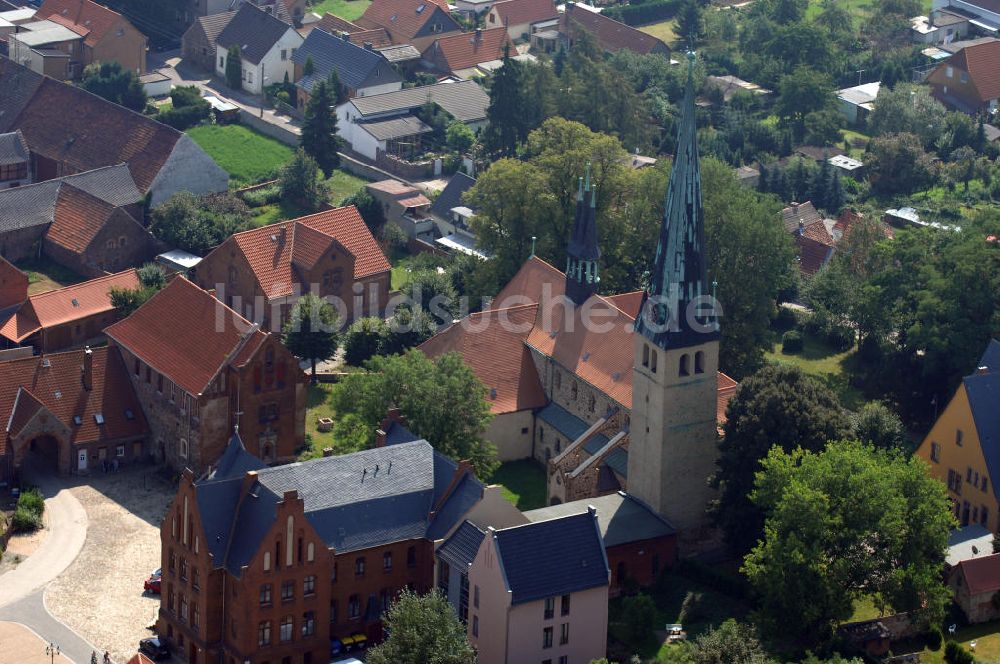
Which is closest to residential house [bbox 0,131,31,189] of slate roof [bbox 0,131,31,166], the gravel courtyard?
slate roof [bbox 0,131,31,166]

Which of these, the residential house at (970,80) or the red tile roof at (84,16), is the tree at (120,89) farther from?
the residential house at (970,80)

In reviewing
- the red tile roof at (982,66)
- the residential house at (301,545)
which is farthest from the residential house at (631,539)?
the red tile roof at (982,66)

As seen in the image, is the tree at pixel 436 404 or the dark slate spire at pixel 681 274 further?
the tree at pixel 436 404

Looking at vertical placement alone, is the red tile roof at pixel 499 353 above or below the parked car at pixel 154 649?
above

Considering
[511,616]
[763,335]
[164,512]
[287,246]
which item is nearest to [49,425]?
[164,512]

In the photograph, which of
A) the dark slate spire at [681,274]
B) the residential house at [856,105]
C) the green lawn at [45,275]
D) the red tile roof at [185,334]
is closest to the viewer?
the dark slate spire at [681,274]

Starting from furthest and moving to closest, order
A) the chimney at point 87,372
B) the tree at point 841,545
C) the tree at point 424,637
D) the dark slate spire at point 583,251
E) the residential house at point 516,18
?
the residential house at point 516,18 < the dark slate spire at point 583,251 < the chimney at point 87,372 < the tree at point 841,545 < the tree at point 424,637
